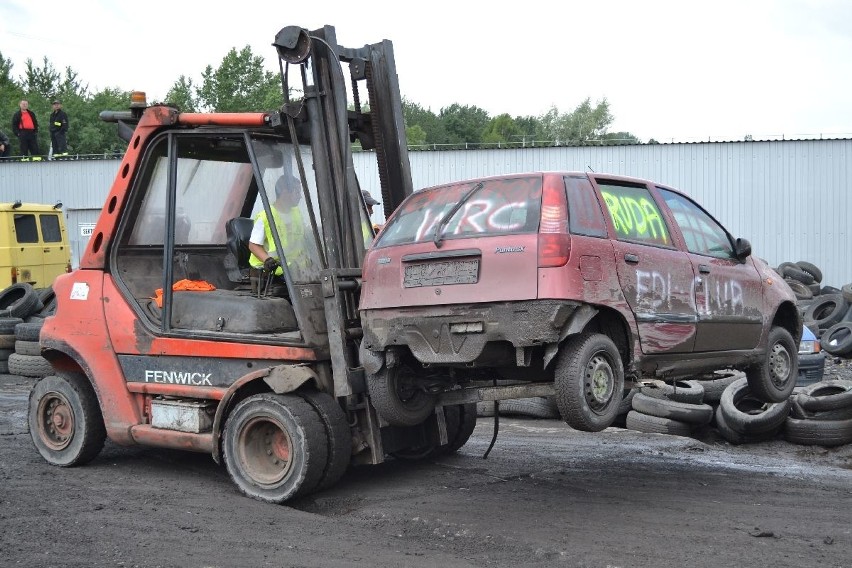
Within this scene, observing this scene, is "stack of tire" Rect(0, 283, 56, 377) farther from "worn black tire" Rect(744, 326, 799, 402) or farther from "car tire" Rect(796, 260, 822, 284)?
"car tire" Rect(796, 260, 822, 284)

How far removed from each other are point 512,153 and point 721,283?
1760 cm

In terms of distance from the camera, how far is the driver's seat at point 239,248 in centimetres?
772

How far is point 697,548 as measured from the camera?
5.55m

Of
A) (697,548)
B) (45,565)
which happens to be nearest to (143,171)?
(45,565)

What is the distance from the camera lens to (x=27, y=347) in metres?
13.7

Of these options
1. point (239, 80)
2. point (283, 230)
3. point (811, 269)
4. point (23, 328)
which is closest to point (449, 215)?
point (283, 230)

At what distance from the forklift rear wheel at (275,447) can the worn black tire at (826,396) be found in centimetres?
501

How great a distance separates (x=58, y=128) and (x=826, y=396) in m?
20.4

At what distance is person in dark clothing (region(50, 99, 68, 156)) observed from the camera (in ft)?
78.2

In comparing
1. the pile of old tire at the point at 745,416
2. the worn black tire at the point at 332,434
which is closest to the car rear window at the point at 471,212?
the worn black tire at the point at 332,434

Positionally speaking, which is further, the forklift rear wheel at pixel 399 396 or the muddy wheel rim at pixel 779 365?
the muddy wheel rim at pixel 779 365

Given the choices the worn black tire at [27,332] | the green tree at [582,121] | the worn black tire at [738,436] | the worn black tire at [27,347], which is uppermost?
the green tree at [582,121]

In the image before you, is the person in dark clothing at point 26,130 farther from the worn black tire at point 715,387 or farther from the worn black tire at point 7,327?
the worn black tire at point 715,387

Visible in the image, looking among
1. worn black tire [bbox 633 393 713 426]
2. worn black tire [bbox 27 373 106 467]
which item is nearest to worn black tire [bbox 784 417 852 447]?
worn black tire [bbox 633 393 713 426]
